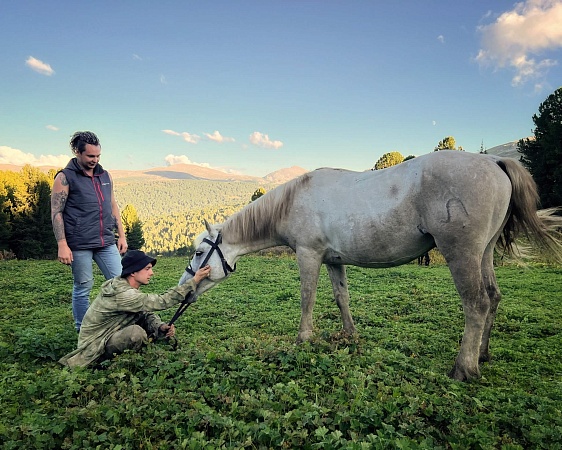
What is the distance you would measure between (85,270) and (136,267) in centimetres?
113

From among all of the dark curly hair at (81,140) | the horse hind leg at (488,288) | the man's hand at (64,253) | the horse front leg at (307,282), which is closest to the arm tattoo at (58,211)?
the man's hand at (64,253)

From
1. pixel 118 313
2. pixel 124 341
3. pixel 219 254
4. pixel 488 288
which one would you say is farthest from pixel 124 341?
pixel 488 288

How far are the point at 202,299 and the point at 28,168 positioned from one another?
34.5 metres

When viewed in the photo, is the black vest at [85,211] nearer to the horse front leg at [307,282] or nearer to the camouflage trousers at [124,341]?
the camouflage trousers at [124,341]

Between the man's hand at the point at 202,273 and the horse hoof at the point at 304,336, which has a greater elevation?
the man's hand at the point at 202,273

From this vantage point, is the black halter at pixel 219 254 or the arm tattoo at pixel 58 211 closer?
the arm tattoo at pixel 58 211

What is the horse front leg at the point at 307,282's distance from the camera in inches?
198

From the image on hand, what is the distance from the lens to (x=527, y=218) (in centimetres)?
425

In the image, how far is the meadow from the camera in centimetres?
268

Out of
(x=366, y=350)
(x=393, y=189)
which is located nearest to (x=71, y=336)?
(x=366, y=350)

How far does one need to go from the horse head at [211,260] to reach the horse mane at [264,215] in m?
0.18

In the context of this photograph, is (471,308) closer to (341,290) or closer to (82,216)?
(341,290)

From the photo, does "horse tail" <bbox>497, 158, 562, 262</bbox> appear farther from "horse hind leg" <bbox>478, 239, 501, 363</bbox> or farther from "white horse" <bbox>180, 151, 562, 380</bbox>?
"horse hind leg" <bbox>478, 239, 501, 363</bbox>

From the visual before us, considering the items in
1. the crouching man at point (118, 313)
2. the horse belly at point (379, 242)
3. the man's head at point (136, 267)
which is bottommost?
the crouching man at point (118, 313)
